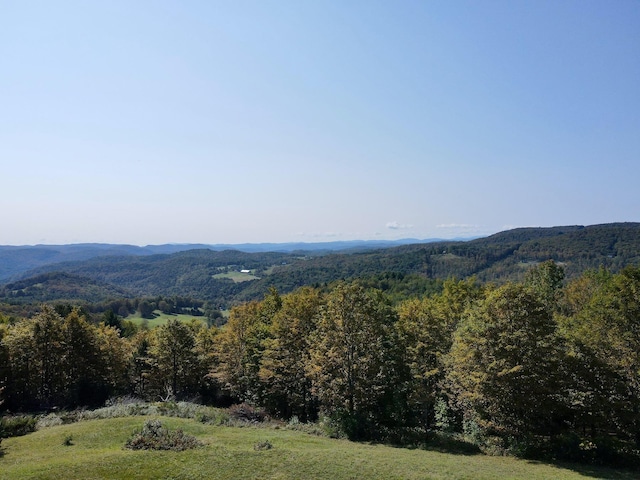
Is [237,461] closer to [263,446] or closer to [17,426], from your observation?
Answer: [263,446]

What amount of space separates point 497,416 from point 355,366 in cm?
1146

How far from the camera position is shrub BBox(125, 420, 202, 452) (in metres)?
22.5

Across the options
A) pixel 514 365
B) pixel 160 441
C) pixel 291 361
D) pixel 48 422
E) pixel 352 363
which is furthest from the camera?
pixel 291 361

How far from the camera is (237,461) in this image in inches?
810

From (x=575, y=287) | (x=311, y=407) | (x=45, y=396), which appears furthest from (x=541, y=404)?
(x=45, y=396)

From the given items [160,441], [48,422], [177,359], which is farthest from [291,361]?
[48,422]

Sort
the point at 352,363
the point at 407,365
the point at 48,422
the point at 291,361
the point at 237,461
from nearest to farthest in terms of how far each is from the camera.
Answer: the point at 237,461, the point at 48,422, the point at 352,363, the point at 407,365, the point at 291,361

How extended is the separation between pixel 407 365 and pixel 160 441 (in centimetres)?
2287

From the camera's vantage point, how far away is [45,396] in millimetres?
46000

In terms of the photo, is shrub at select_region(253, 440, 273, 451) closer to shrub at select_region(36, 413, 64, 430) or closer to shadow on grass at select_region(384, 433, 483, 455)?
shadow on grass at select_region(384, 433, 483, 455)

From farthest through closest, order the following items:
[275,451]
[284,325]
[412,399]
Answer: [284,325], [412,399], [275,451]

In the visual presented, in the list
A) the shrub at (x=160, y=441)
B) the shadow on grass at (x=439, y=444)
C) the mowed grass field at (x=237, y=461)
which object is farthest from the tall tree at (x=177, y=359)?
the shadow on grass at (x=439, y=444)

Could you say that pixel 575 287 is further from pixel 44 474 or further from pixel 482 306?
pixel 44 474

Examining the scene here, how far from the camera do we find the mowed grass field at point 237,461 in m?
18.8
